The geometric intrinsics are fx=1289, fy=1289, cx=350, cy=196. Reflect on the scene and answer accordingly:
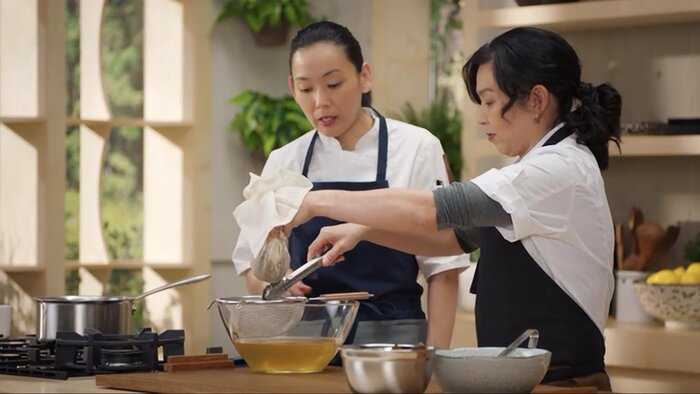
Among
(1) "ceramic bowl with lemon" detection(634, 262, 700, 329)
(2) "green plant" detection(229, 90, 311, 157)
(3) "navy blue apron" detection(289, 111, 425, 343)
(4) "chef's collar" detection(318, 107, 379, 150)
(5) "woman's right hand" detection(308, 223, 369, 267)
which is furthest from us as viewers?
(2) "green plant" detection(229, 90, 311, 157)

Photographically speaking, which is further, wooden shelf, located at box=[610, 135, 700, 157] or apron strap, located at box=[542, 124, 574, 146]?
wooden shelf, located at box=[610, 135, 700, 157]

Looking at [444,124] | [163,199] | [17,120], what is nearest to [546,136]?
[444,124]

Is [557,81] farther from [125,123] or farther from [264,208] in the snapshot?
[125,123]

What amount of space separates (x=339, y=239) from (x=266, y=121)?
3.20m

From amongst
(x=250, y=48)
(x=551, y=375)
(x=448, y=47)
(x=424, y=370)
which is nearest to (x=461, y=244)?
(x=551, y=375)

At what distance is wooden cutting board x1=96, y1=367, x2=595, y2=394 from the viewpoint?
225cm

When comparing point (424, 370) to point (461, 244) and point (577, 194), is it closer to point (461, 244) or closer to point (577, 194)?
point (577, 194)

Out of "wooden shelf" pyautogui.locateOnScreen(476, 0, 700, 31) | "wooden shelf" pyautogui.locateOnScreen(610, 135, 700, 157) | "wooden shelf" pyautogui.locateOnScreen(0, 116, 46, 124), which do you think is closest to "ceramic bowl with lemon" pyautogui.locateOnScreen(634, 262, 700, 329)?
"wooden shelf" pyautogui.locateOnScreen(610, 135, 700, 157)

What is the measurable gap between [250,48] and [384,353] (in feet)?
13.9

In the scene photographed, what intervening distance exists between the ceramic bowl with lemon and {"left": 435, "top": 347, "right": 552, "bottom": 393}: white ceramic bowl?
2279 millimetres

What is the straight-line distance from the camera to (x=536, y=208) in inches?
97.5

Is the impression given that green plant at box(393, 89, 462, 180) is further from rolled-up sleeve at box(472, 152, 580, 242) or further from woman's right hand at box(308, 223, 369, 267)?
rolled-up sleeve at box(472, 152, 580, 242)

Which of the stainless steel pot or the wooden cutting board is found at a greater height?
the stainless steel pot

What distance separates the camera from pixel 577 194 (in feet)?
8.19
